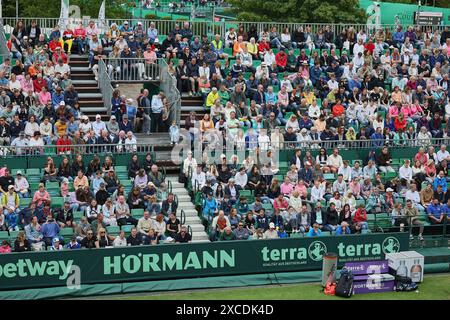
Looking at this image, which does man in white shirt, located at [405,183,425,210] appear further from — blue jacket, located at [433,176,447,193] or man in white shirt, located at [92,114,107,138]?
man in white shirt, located at [92,114,107,138]

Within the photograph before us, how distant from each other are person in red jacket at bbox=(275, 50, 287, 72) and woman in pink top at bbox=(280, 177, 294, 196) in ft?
23.2

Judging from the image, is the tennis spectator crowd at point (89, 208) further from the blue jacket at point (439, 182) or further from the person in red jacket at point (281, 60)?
the person in red jacket at point (281, 60)

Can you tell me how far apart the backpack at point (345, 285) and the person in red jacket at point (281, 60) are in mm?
11294

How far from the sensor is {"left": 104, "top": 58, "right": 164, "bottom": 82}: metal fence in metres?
35.9

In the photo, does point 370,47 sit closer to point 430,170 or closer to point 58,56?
point 430,170

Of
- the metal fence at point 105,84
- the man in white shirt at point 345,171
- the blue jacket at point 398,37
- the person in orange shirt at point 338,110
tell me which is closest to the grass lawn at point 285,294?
the man in white shirt at point 345,171

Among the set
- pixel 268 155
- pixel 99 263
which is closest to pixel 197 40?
pixel 268 155

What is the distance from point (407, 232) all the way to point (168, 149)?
7480 millimetres

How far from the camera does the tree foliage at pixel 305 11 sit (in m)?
55.6

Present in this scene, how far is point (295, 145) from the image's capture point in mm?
33625

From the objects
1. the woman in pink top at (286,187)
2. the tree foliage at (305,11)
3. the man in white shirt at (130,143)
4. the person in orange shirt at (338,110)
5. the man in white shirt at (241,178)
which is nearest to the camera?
the woman in pink top at (286,187)

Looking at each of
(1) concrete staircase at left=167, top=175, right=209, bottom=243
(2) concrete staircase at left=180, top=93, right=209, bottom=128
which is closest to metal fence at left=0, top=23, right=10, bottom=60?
(2) concrete staircase at left=180, top=93, right=209, bottom=128

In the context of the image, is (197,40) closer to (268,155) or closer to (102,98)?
(102,98)

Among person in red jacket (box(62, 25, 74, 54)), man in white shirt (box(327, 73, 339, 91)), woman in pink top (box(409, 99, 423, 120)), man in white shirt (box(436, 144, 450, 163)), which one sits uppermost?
person in red jacket (box(62, 25, 74, 54))
